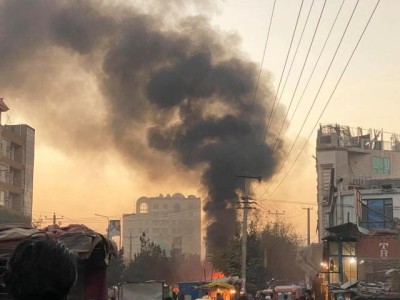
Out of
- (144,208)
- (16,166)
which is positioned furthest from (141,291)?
(144,208)

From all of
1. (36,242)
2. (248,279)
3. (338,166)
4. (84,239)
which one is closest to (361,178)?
(338,166)

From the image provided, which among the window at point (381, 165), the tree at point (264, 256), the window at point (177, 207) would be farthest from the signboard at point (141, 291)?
the window at point (177, 207)

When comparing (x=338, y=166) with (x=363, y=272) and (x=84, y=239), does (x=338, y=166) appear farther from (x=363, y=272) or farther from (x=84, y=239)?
(x=84, y=239)

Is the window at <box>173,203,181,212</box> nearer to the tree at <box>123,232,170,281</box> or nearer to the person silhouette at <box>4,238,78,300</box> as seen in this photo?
the tree at <box>123,232,170,281</box>

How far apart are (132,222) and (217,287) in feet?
400

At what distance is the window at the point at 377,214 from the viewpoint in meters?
40.3

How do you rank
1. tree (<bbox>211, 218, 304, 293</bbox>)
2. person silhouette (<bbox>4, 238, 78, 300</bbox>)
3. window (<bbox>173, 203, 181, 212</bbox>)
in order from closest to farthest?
person silhouette (<bbox>4, 238, 78, 300</bbox>), tree (<bbox>211, 218, 304, 293</bbox>), window (<bbox>173, 203, 181, 212</bbox>)

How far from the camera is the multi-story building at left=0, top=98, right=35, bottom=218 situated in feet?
198

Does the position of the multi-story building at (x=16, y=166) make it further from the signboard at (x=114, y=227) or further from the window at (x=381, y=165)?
the window at (x=381, y=165)

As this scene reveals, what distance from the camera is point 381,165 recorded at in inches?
2379

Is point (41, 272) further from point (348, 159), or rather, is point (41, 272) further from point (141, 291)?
point (348, 159)

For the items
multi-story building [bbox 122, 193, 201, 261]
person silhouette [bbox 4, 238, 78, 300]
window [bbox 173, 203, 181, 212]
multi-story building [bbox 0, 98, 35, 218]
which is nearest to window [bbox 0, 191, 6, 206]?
multi-story building [bbox 0, 98, 35, 218]

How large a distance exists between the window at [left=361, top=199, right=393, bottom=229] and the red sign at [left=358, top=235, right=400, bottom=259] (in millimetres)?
10759

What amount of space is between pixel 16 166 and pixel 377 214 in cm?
3566
